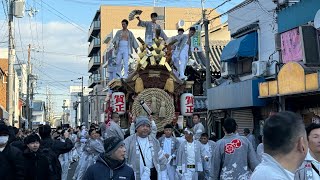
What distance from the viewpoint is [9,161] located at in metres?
6.89

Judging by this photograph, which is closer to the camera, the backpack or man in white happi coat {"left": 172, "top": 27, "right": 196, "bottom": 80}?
the backpack

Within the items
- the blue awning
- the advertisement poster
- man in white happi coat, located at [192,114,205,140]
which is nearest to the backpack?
man in white happi coat, located at [192,114,205,140]

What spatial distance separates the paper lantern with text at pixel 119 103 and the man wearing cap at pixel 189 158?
3.02 metres

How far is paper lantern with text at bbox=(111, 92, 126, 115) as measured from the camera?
46.7 ft

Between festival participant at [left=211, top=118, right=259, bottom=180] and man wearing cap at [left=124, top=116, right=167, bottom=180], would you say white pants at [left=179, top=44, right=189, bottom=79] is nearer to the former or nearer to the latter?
man wearing cap at [left=124, top=116, right=167, bottom=180]

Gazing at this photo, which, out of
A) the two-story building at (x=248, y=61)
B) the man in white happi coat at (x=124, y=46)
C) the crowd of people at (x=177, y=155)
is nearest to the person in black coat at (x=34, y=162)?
the crowd of people at (x=177, y=155)

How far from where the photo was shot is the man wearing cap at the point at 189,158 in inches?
456

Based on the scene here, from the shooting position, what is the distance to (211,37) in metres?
38.4

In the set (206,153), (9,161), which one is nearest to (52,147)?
(9,161)

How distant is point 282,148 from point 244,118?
20689 millimetres

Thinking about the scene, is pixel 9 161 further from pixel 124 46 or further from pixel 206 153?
pixel 124 46

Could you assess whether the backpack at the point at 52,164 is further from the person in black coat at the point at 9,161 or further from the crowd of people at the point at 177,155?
the person in black coat at the point at 9,161

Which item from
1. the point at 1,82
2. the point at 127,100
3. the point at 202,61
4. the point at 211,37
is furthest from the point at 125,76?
the point at 1,82

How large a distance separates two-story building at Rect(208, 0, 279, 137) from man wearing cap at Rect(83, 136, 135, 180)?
14.7 metres
